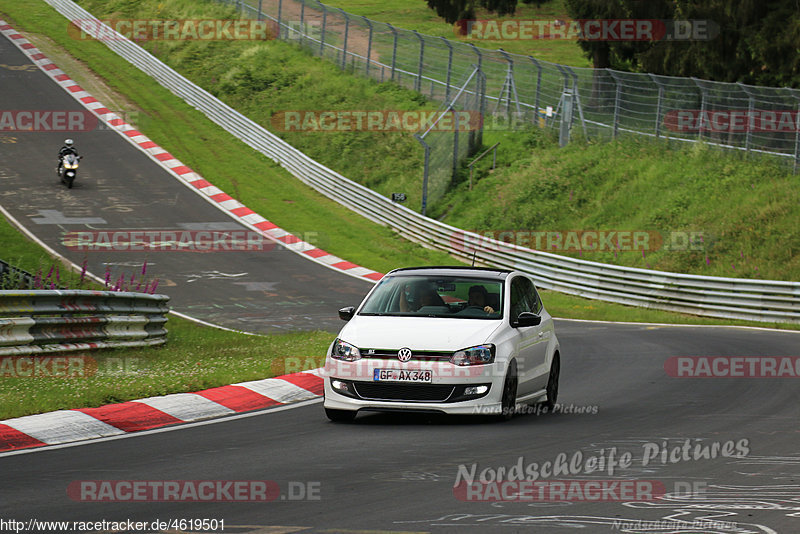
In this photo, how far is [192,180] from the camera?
37750 millimetres

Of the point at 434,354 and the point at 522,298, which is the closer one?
the point at 434,354

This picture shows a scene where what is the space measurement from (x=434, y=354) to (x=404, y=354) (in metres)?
0.27

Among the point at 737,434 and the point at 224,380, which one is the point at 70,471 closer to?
the point at 224,380

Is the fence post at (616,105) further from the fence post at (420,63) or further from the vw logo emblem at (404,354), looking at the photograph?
the vw logo emblem at (404,354)

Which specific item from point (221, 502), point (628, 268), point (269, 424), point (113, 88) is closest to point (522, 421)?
point (269, 424)

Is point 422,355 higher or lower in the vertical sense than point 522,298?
lower

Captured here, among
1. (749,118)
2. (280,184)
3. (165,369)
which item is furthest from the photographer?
(280,184)

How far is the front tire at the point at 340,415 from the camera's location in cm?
1025

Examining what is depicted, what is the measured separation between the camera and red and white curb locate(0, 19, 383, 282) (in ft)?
102

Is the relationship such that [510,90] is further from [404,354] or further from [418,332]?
[404,354]

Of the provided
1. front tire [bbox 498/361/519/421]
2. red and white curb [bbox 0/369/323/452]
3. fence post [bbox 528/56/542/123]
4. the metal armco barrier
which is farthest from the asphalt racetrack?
front tire [bbox 498/361/519/421]

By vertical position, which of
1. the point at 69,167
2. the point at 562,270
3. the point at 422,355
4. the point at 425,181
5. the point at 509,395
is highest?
the point at 422,355

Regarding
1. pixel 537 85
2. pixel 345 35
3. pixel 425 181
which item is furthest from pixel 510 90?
pixel 345 35

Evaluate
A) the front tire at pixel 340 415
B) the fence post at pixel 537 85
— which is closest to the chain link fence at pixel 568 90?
the fence post at pixel 537 85
